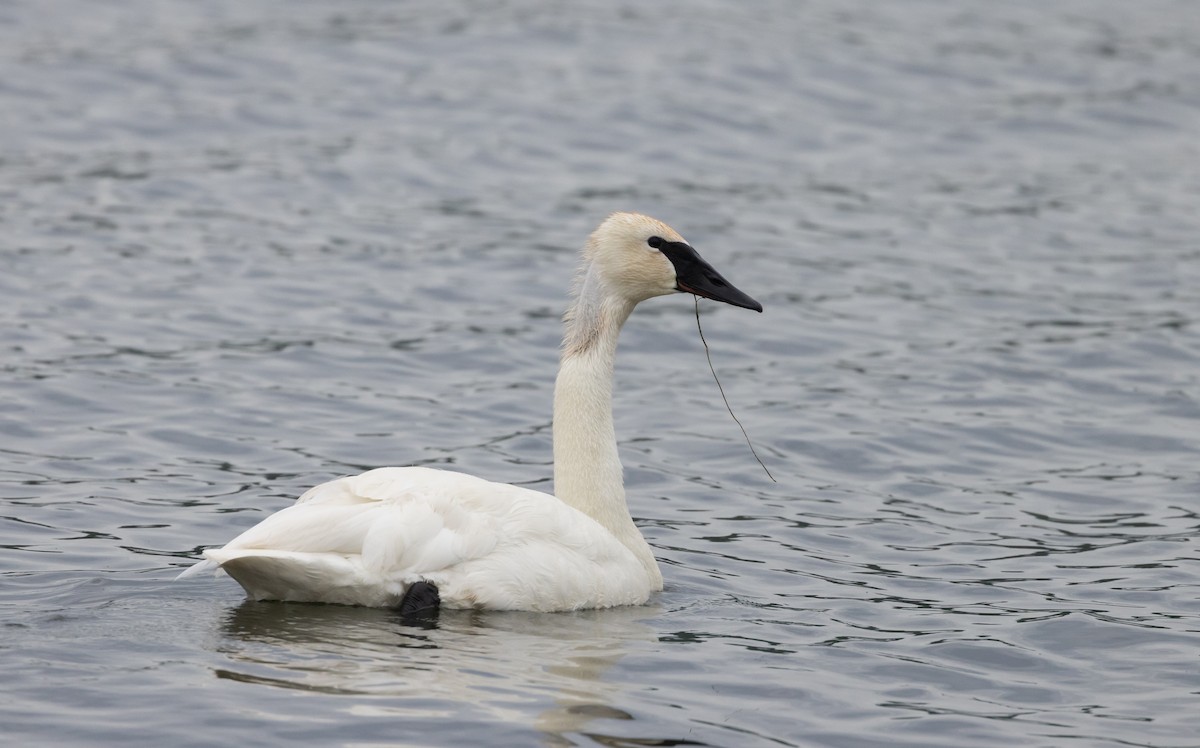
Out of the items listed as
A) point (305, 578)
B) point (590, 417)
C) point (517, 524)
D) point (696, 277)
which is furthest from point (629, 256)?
point (305, 578)

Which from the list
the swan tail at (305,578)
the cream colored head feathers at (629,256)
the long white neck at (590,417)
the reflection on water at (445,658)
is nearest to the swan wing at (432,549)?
the swan tail at (305,578)

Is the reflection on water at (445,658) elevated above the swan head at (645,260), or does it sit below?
below

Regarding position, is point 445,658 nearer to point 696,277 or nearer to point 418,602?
point 418,602

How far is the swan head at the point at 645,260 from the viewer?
916cm

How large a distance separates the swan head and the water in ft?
4.93

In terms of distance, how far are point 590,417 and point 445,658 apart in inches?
80.6

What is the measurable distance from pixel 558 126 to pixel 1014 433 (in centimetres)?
966

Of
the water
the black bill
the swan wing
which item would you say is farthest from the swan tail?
the black bill

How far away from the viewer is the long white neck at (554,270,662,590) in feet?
29.9

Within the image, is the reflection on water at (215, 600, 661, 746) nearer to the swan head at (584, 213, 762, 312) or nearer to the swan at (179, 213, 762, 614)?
the swan at (179, 213, 762, 614)

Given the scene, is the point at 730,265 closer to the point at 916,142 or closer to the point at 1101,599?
the point at 916,142

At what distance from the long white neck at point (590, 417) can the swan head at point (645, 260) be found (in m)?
0.10

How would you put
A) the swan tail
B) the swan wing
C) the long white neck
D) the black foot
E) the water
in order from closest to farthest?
the water < the swan tail < the swan wing < the black foot < the long white neck

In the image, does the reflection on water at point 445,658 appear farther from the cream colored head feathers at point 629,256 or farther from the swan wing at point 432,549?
the cream colored head feathers at point 629,256
